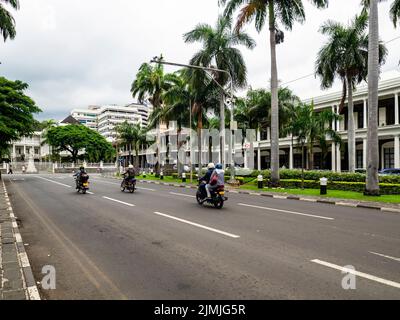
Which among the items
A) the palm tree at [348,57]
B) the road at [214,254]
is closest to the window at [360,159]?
the palm tree at [348,57]

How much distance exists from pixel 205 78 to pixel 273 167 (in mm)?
10671

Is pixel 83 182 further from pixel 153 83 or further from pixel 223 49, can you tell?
pixel 153 83

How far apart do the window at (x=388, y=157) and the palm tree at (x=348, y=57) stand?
13.3m

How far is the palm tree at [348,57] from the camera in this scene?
2473 centimetres

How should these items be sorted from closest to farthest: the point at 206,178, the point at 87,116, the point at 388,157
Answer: the point at 206,178
the point at 388,157
the point at 87,116

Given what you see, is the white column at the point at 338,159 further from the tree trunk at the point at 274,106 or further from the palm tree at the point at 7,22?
the palm tree at the point at 7,22

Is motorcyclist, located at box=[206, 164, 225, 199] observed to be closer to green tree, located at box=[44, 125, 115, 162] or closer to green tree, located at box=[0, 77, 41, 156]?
green tree, located at box=[0, 77, 41, 156]

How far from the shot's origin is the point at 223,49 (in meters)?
26.2

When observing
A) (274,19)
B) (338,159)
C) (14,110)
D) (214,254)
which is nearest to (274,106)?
(274,19)

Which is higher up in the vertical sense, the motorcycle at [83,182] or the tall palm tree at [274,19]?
the tall palm tree at [274,19]

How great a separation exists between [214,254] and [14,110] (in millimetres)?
34854

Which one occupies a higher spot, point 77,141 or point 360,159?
point 77,141

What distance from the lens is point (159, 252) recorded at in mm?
6207
